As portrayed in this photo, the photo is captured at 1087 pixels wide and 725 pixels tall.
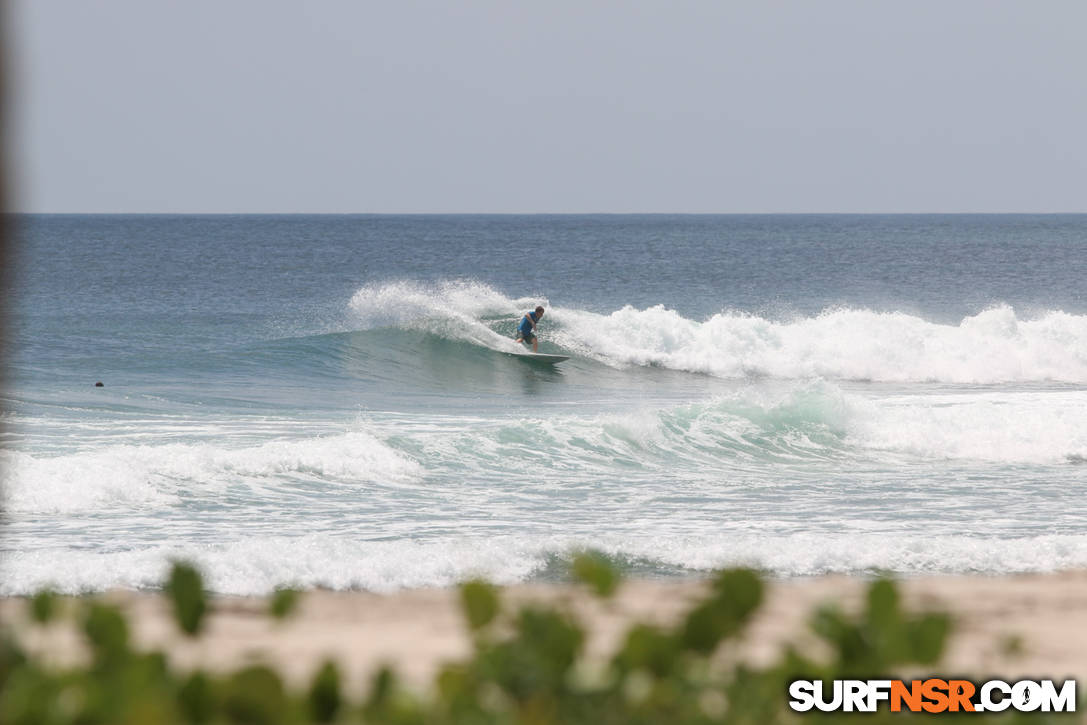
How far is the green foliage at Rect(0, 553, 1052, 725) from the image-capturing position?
2.28 meters

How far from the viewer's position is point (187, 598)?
2545 millimetres

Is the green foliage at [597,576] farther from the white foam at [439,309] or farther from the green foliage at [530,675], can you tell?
the white foam at [439,309]

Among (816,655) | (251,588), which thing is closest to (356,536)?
(251,588)

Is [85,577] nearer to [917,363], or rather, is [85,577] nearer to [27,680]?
[27,680]

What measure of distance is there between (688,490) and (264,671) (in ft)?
30.9

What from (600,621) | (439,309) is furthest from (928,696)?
(439,309)

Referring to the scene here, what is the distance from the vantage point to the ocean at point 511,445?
→ 852 cm

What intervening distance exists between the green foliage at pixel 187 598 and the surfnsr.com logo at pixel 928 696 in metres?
1.31

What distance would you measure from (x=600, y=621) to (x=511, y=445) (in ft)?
22.4

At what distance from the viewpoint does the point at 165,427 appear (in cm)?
1454
